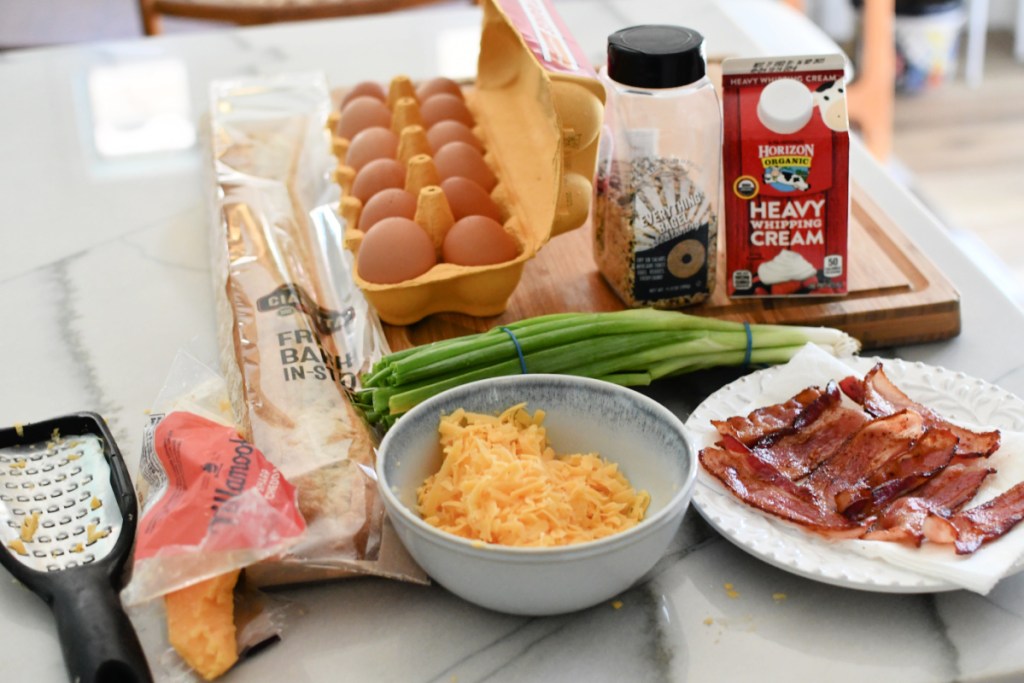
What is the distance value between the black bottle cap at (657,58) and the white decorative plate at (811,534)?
319 millimetres

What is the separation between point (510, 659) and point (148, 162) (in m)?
1.22

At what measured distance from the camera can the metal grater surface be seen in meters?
0.92

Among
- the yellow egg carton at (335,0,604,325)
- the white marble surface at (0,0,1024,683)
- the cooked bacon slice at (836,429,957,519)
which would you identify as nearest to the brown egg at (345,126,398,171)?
the yellow egg carton at (335,0,604,325)

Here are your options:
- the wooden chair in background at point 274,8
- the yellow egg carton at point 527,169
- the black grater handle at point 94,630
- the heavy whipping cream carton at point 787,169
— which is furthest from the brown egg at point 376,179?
the wooden chair in background at point 274,8

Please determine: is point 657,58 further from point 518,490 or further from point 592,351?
point 518,490

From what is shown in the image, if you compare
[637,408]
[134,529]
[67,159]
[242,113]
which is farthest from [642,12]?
[134,529]

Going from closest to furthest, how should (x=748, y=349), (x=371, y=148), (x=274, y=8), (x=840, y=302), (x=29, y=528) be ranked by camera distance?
(x=29, y=528) → (x=748, y=349) → (x=840, y=302) → (x=371, y=148) → (x=274, y=8)

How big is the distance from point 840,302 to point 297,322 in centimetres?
63

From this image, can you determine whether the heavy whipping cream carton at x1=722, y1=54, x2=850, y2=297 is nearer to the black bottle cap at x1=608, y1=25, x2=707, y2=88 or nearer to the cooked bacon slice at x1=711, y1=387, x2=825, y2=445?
the black bottle cap at x1=608, y1=25, x2=707, y2=88

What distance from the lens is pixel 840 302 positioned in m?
1.29

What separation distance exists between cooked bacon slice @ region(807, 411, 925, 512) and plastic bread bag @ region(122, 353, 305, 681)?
0.46 meters

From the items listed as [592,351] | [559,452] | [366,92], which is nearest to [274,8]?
Answer: [366,92]

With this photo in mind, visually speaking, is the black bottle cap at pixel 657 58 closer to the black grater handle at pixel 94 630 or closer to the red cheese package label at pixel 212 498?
the red cheese package label at pixel 212 498

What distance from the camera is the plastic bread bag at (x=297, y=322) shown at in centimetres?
95
